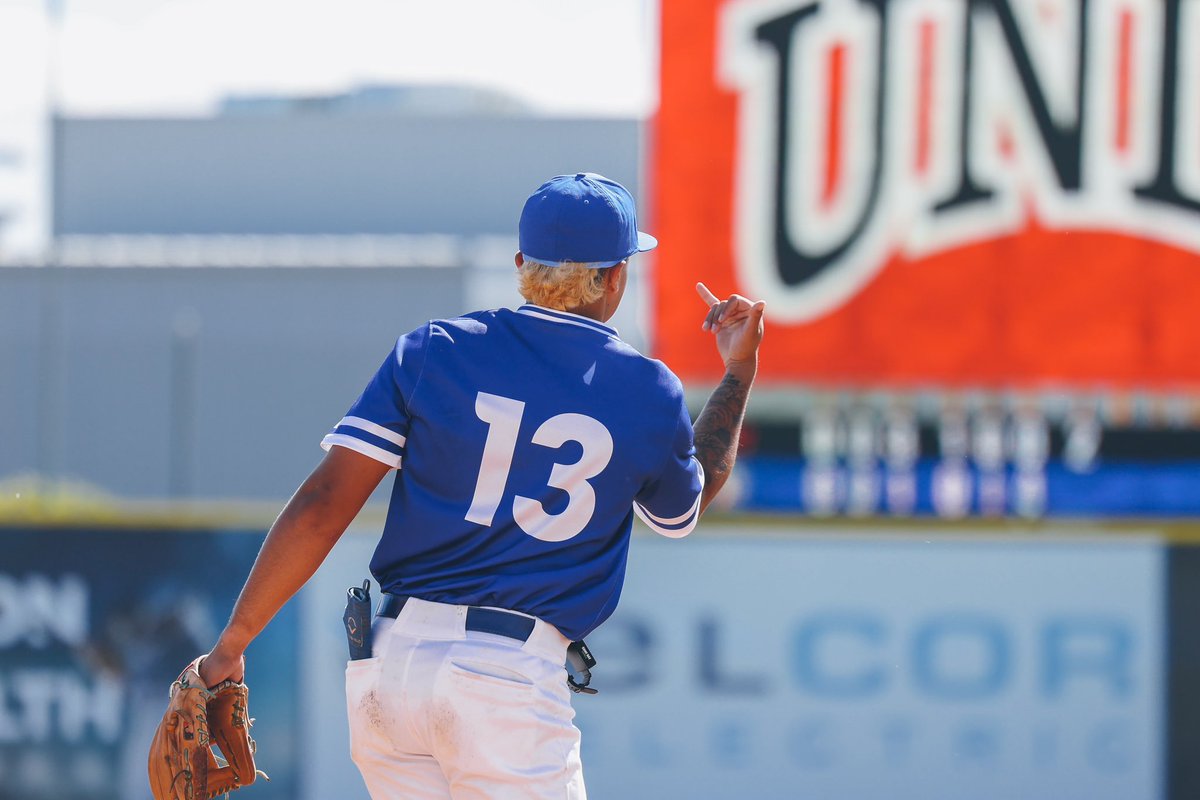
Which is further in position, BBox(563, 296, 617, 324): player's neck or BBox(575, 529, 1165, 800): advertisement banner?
BBox(575, 529, 1165, 800): advertisement banner

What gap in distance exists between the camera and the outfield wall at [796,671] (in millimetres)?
5832

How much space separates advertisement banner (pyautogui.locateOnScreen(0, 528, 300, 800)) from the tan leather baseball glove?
3475 mm

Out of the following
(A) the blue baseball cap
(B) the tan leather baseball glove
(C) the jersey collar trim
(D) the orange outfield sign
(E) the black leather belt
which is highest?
(D) the orange outfield sign

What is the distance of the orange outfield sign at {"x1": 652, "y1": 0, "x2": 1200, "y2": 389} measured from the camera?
8.96 m

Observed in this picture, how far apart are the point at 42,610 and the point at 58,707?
376mm

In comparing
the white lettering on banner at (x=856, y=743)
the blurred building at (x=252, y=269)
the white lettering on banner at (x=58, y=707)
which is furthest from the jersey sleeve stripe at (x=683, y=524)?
the blurred building at (x=252, y=269)

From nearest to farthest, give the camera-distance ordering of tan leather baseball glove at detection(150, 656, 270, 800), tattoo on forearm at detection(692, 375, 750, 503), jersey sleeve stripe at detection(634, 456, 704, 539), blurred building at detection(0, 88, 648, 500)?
tan leather baseball glove at detection(150, 656, 270, 800)
jersey sleeve stripe at detection(634, 456, 704, 539)
tattoo on forearm at detection(692, 375, 750, 503)
blurred building at detection(0, 88, 648, 500)

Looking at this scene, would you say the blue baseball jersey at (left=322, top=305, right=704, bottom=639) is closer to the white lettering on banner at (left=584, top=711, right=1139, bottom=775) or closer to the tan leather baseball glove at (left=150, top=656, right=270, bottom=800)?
the tan leather baseball glove at (left=150, top=656, right=270, bottom=800)

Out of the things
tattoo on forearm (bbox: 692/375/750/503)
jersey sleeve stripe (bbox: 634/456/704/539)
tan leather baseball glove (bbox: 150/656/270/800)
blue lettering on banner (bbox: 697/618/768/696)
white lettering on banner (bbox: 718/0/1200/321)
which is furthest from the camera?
white lettering on banner (bbox: 718/0/1200/321)

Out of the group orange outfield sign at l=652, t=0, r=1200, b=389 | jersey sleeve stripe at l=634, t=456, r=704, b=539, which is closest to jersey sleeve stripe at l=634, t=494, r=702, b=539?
jersey sleeve stripe at l=634, t=456, r=704, b=539

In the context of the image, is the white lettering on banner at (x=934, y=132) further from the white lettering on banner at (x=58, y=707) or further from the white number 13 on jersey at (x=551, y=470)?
the white number 13 on jersey at (x=551, y=470)

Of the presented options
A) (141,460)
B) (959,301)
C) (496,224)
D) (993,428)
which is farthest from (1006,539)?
Answer: (496,224)

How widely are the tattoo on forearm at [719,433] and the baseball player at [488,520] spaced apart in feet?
0.73

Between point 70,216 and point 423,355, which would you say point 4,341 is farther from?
point 423,355
